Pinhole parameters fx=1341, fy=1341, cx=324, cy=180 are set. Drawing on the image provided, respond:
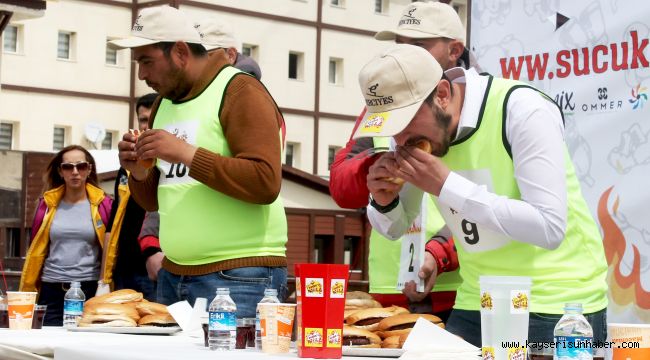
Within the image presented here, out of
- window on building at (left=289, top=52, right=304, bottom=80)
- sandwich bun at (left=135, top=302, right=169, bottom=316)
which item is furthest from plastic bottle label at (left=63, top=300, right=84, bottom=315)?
window on building at (left=289, top=52, right=304, bottom=80)

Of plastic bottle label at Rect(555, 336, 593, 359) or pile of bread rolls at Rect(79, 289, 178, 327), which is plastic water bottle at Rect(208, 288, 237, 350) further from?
plastic bottle label at Rect(555, 336, 593, 359)

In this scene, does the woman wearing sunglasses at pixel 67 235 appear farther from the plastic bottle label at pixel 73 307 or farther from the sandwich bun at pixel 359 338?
the sandwich bun at pixel 359 338

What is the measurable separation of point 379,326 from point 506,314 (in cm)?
58

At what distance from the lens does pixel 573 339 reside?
105 inches

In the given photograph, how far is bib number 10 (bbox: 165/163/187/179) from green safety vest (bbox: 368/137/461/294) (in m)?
0.98

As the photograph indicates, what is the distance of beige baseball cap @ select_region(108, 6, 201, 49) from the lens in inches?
174

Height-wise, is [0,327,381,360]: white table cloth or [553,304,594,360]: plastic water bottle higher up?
[553,304,594,360]: plastic water bottle

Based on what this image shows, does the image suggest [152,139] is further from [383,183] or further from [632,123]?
[632,123]

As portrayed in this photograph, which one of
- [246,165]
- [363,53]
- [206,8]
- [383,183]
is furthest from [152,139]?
[363,53]

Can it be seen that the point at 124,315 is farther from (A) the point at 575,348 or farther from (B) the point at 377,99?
(A) the point at 575,348

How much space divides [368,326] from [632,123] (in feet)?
6.82

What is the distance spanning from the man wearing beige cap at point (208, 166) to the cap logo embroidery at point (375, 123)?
0.92m

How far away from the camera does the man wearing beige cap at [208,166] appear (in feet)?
13.8

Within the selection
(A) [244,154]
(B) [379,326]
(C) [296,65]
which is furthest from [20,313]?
(C) [296,65]
